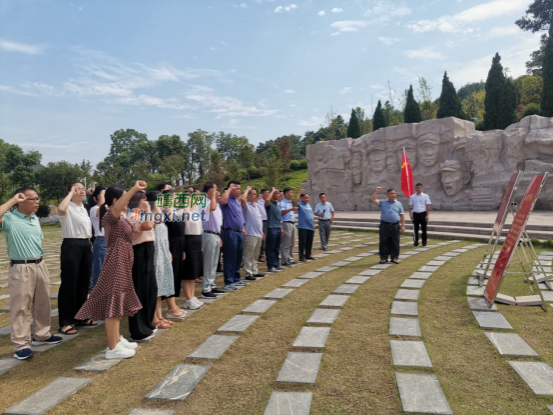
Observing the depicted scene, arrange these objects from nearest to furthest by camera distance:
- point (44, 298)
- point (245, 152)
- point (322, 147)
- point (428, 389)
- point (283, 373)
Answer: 1. point (428, 389)
2. point (283, 373)
3. point (44, 298)
4. point (322, 147)
5. point (245, 152)

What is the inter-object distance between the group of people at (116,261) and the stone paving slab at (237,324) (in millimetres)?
604

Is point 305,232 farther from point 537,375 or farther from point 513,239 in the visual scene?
point 537,375

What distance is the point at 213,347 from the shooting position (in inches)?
136

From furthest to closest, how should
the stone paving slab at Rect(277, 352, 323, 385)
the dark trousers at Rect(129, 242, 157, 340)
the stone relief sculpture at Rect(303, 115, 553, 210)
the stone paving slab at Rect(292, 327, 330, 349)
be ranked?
the stone relief sculpture at Rect(303, 115, 553, 210), the dark trousers at Rect(129, 242, 157, 340), the stone paving slab at Rect(292, 327, 330, 349), the stone paving slab at Rect(277, 352, 323, 385)

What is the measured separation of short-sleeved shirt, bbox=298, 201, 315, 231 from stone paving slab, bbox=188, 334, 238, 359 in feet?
15.4

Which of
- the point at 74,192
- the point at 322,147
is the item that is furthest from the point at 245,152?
the point at 74,192

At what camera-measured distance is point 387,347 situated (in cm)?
340

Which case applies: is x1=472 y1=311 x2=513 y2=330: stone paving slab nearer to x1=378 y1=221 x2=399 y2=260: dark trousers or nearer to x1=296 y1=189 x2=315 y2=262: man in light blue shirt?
x1=378 y1=221 x2=399 y2=260: dark trousers

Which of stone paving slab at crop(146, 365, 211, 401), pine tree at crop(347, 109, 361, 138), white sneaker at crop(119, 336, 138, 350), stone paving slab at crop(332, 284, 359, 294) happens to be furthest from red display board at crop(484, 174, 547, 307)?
pine tree at crop(347, 109, 361, 138)

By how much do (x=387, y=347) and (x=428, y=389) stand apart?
774 millimetres

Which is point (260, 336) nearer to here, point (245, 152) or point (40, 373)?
point (40, 373)

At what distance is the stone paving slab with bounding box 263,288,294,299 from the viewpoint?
5216mm

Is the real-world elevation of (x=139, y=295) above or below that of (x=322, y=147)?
below

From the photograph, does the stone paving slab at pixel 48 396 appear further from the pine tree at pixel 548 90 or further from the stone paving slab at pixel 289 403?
the pine tree at pixel 548 90
